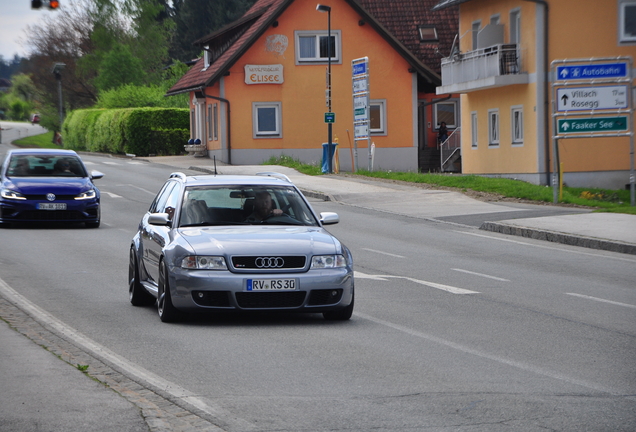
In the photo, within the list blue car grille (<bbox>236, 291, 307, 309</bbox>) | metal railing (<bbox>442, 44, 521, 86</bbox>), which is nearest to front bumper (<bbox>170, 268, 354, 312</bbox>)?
blue car grille (<bbox>236, 291, 307, 309</bbox>)

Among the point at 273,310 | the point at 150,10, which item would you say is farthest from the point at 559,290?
the point at 150,10

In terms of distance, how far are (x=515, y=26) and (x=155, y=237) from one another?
2847 centimetres

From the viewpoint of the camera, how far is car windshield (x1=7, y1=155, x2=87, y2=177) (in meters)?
23.0

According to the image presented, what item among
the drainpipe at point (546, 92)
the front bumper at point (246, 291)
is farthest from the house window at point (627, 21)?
the front bumper at point (246, 291)

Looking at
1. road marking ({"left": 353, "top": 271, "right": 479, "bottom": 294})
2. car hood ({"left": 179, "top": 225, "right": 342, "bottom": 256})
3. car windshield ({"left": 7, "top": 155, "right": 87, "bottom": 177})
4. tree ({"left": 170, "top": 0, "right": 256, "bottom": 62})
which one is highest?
tree ({"left": 170, "top": 0, "right": 256, "bottom": 62})

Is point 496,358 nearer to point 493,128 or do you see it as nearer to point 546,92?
point 546,92

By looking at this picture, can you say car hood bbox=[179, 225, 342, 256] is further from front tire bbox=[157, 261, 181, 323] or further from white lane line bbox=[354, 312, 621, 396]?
white lane line bbox=[354, 312, 621, 396]

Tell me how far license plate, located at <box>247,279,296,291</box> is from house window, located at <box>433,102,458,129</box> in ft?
150

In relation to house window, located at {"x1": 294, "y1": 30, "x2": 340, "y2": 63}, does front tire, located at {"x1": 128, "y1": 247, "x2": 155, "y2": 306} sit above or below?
below

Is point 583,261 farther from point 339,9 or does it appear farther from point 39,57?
point 39,57

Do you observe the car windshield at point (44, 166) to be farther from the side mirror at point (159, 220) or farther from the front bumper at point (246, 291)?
the front bumper at point (246, 291)

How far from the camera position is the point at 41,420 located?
609 centimetres

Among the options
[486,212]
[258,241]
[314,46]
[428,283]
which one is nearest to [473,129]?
[314,46]

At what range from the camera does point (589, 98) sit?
25.8m
